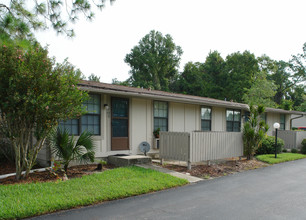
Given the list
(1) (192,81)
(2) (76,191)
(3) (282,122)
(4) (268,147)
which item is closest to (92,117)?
(2) (76,191)

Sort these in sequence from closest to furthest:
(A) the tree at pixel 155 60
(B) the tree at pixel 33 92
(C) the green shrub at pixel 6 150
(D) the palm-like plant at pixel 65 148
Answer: (B) the tree at pixel 33 92
(D) the palm-like plant at pixel 65 148
(C) the green shrub at pixel 6 150
(A) the tree at pixel 155 60

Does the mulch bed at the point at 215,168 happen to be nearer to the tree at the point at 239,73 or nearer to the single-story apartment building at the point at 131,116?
the single-story apartment building at the point at 131,116

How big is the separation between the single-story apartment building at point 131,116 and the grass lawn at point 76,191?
2.46m

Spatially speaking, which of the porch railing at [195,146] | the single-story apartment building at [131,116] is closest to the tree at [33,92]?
the single-story apartment building at [131,116]

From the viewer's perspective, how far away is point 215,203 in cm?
491

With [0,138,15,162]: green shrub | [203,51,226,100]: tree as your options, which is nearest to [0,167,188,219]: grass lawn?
[0,138,15,162]: green shrub

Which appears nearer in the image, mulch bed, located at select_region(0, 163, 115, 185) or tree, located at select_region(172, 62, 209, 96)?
mulch bed, located at select_region(0, 163, 115, 185)

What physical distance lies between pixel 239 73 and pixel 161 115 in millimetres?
22905

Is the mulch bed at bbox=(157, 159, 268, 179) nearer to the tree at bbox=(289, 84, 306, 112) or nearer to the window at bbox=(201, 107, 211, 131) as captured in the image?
the window at bbox=(201, 107, 211, 131)

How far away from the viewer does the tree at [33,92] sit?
5496 millimetres

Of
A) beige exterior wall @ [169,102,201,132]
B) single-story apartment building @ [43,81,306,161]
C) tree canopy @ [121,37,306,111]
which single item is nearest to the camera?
single-story apartment building @ [43,81,306,161]

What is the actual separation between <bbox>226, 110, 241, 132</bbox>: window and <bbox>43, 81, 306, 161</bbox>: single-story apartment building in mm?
1021

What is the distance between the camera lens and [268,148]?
12.1 meters

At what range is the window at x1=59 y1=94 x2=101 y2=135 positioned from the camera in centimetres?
838
